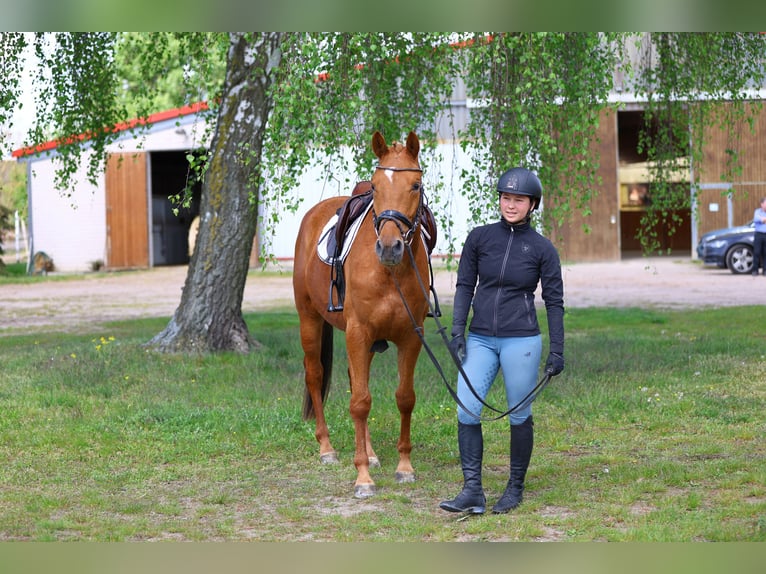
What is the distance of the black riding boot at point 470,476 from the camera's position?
5.29 meters

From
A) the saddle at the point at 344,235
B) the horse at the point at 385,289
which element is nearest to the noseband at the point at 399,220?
the horse at the point at 385,289

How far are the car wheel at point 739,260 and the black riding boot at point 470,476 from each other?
64.8 feet

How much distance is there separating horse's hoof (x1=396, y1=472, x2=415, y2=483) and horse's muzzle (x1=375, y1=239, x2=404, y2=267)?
5.27 ft

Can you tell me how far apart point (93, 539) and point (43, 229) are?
26.2 m

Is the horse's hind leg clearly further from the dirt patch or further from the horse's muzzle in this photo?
the dirt patch

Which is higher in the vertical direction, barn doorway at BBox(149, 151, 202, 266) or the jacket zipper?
barn doorway at BBox(149, 151, 202, 266)

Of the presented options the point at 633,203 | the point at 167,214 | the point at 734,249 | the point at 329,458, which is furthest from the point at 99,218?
the point at 329,458

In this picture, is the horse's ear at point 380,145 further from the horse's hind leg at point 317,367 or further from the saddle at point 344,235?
the horse's hind leg at point 317,367

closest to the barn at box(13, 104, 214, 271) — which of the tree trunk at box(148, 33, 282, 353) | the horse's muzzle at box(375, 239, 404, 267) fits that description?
the tree trunk at box(148, 33, 282, 353)

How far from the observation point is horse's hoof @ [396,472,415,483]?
6.12 metres

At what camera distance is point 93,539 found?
4895mm

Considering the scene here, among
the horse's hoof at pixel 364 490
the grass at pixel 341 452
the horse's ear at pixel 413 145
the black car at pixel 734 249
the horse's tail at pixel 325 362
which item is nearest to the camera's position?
the grass at pixel 341 452

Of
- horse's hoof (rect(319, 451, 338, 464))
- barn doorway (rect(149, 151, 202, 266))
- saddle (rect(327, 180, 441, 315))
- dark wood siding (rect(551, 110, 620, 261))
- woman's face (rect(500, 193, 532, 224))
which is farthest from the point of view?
barn doorway (rect(149, 151, 202, 266))

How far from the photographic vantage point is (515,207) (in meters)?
5.23
